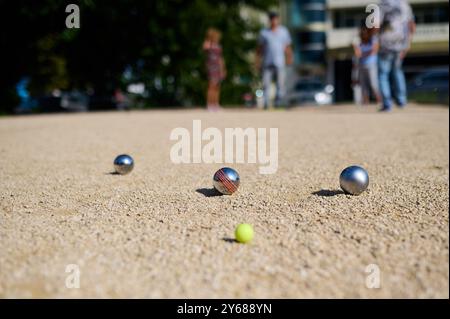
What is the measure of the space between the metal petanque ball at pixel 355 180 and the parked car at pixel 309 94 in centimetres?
2124

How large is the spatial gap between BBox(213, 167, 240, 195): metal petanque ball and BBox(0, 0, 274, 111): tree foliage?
44.4 ft

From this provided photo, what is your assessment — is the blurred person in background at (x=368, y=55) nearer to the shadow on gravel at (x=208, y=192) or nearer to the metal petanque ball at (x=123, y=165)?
the metal petanque ball at (x=123, y=165)

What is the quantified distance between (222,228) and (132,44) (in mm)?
15321

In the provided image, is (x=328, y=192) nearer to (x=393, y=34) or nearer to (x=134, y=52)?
(x=393, y=34)

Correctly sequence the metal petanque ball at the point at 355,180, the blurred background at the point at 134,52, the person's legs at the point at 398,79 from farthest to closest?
the blurred background at the point at 134,52, the person's legs at the point at 398,79, the metal petanque ball at the point at 355,180

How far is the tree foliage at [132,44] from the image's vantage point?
1658 cm

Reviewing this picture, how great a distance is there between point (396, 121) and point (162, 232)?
6.94m

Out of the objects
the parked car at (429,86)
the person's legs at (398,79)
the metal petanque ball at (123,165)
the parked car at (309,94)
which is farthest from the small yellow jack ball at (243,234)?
the parked car at (309,94)

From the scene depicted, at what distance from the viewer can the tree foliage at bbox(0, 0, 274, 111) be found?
54.4ft

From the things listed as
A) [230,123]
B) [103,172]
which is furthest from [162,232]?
→ [230,123]

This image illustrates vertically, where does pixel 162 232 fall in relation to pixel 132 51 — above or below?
below

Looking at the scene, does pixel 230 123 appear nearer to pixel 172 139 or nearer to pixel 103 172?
pixel 172 139

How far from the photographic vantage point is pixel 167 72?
57.5 feet

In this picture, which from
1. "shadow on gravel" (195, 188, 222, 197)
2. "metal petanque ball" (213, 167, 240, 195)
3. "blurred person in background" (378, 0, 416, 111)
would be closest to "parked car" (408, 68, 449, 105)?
"blurred person in background" (378, 0, 416, 111)
